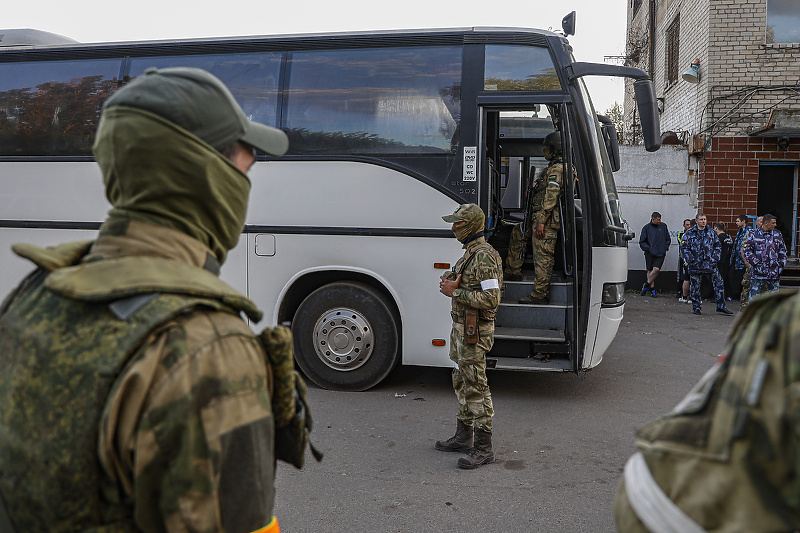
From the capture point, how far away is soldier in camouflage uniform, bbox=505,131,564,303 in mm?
6320

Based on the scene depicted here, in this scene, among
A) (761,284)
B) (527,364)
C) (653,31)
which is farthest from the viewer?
(653,31)

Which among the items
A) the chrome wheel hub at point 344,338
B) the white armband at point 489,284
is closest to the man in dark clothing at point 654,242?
the chrome wheel hub at point 344,338

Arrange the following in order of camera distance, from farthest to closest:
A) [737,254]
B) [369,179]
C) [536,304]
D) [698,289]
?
1. [737,254]
2. [698,289]
3. [536,304]
4. [369,179]

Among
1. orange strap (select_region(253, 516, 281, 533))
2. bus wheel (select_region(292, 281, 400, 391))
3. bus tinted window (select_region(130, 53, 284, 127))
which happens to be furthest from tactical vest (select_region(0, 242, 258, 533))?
bus tinted window (select_region(130, 53, 284, 127))

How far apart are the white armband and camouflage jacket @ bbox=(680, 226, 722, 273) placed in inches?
348

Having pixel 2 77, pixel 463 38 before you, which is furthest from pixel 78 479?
pixel 2 77

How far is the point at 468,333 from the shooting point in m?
4.25

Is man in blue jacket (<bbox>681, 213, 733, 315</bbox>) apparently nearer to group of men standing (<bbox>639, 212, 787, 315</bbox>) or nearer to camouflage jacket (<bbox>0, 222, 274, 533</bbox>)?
group of men standing (<bbox>639, 212, 787, 315</bbox>)

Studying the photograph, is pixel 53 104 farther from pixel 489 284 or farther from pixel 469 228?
pixel 489 284

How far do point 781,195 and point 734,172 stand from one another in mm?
1061

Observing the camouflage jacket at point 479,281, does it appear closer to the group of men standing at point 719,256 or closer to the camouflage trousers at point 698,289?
the group of men standing at point 719,256

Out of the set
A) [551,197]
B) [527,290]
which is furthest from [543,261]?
[551,197]

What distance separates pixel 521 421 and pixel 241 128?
4300 mm

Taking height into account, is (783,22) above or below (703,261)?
above
